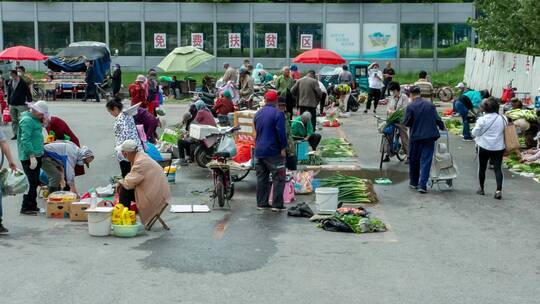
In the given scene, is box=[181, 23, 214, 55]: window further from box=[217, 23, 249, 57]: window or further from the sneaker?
the sneaker

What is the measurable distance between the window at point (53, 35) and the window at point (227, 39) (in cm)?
884

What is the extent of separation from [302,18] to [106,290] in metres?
41.7

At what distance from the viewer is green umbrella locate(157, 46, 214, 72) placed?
3359 centimetres

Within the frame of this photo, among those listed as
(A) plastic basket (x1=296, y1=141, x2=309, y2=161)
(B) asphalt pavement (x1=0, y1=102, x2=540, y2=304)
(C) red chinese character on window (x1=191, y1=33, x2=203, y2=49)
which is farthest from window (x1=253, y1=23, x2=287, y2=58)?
(B) asphalt pavement (x1=0, y1=102, x2=540, y2=304)

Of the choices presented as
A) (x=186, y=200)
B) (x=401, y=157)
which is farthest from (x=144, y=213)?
(x=401, y=157)

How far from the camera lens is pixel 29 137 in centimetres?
1329

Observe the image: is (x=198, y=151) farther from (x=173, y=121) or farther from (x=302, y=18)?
(x=302, y=18)

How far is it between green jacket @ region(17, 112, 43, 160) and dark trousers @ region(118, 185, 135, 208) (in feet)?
5.77

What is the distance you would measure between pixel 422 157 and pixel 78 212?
612 centimetres

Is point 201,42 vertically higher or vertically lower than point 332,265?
higher

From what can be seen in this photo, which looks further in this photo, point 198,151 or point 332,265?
point 198,151

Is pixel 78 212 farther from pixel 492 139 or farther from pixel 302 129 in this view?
pixel 492 139

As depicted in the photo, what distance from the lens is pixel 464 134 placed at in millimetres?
23469

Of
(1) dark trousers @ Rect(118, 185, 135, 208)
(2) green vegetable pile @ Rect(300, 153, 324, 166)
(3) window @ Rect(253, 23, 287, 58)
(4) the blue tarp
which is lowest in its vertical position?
(2) green vegetable pile @ Rect(300, 153, 324, 166)
